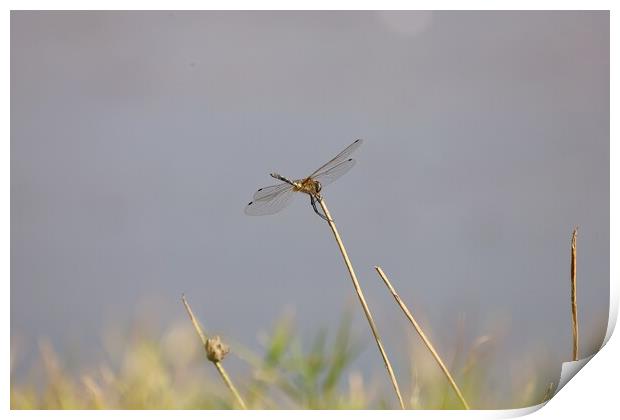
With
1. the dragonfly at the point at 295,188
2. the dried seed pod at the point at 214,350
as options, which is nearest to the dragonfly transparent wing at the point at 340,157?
the dragonfly at the point at 295,188

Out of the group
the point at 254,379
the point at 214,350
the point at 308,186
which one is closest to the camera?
the point at 214,350

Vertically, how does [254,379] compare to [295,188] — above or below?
below

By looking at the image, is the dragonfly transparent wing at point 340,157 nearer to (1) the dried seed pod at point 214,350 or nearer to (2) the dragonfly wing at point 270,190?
(2) the dragonfly wing at point 270,190

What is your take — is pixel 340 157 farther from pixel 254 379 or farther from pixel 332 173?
pixel 254 379

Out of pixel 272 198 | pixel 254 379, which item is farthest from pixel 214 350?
pixel 272 198
